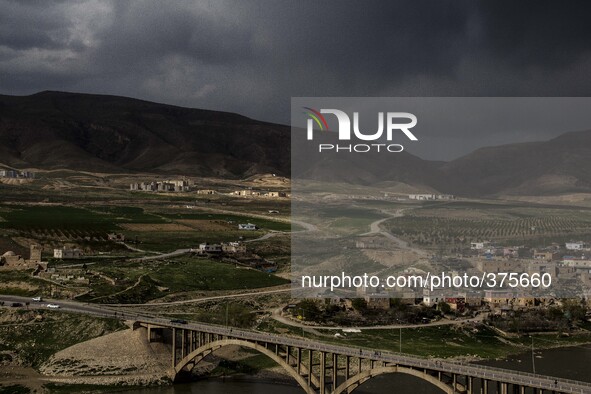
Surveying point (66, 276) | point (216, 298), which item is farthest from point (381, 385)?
point (66, 276)

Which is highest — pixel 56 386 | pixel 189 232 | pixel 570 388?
pixel 189 232

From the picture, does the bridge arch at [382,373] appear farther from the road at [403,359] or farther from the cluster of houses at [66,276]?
the cluster of houses at [66,276]

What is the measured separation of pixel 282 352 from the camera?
5750 cm

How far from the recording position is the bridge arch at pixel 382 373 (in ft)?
144

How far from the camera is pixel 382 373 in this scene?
4672cm

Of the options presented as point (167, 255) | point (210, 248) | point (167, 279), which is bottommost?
point (167, 279)

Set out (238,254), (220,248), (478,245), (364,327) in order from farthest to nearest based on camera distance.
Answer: (478,245), (220,248), (238,254), (364,327)

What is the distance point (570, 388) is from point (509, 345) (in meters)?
36.2

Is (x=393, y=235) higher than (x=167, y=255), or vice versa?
(x=393, y=235)

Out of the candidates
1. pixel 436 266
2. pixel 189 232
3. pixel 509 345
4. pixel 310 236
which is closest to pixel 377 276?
pixel 436 266

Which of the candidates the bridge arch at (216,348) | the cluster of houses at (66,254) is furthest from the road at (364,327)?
the cluster of houses at (66,254)

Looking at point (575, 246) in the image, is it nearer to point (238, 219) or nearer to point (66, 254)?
point (238, 219)

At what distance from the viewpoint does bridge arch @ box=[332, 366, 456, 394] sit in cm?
4391

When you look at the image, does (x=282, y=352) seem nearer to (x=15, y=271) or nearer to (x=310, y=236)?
(x=15, y=271)
